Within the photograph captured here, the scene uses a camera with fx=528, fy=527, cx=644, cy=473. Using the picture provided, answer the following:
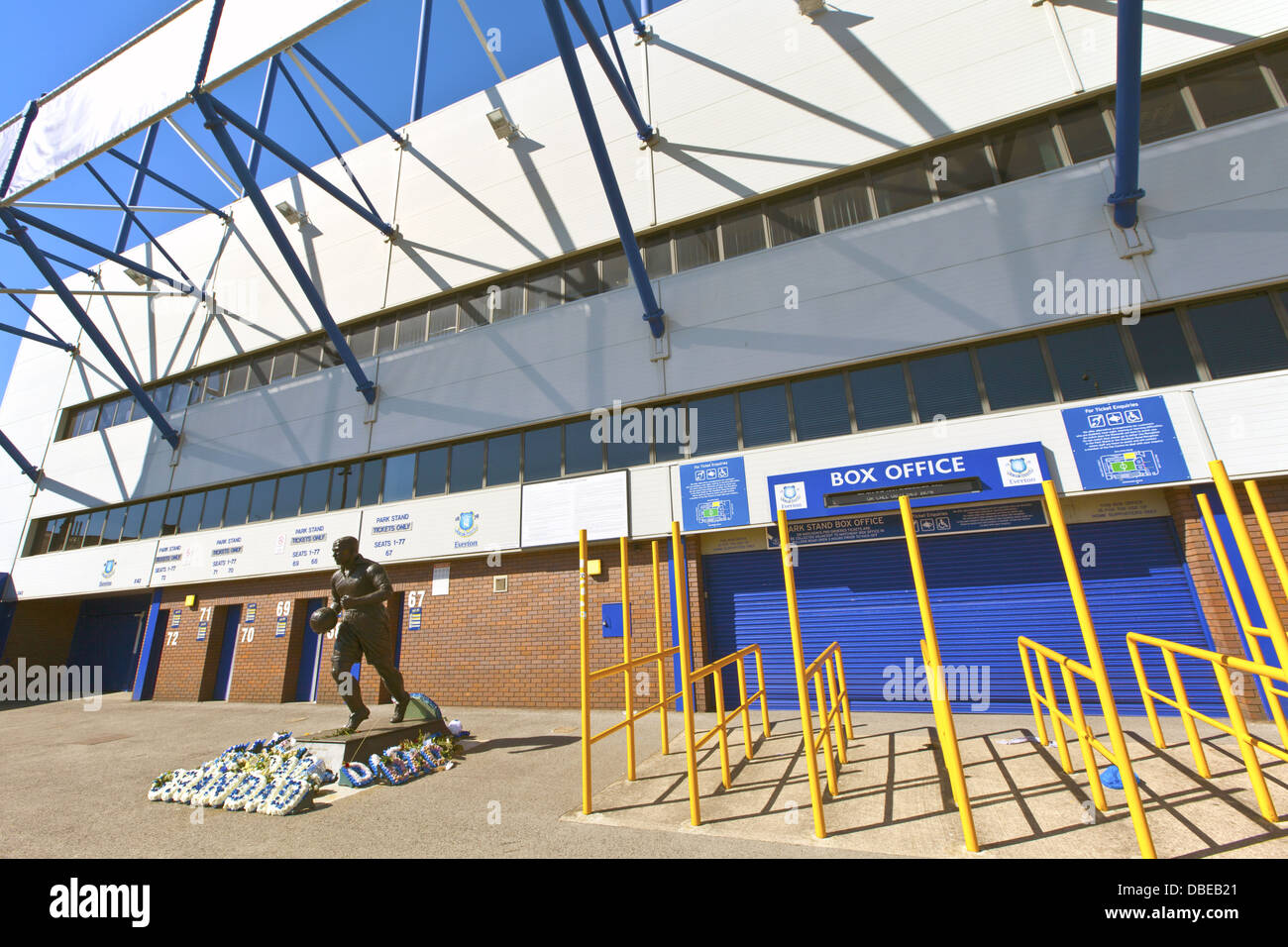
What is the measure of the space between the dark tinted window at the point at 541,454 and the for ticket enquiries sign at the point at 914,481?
4.31 meters

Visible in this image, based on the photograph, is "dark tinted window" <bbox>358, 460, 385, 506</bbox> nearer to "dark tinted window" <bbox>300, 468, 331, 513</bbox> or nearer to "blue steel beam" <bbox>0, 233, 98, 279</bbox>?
"dark tinted window" <bbox>300, 468, 331, 513</bbox>

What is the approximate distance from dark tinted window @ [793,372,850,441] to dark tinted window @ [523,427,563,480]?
183 inches

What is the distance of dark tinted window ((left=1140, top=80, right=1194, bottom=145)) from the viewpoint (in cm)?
796

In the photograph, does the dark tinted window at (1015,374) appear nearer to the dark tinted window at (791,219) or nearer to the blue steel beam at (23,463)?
the dark tinted window at (791,219)

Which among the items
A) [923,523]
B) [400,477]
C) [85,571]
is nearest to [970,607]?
[923,523]

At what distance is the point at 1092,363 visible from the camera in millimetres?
7617

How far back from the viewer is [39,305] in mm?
20656

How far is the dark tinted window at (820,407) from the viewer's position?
28.9 ft

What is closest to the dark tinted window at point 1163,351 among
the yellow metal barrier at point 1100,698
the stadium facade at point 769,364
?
the stadium facade at point 769,364

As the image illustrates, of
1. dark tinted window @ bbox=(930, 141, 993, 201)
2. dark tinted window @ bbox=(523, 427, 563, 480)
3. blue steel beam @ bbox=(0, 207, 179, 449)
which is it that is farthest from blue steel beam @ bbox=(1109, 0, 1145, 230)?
blue steel beam @ bbox=(0, 207, 179, 449)

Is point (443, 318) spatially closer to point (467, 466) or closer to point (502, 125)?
point (467, 466)

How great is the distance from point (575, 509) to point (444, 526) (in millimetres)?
3099

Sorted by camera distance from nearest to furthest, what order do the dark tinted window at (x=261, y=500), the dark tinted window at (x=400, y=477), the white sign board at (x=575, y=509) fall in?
the white sign board at (x=575, y=509) → the dark tinted window at (x=400, y=477) → the dark tinted window at (x=261, y=500)

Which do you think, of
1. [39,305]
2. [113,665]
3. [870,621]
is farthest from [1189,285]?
[39,305]
